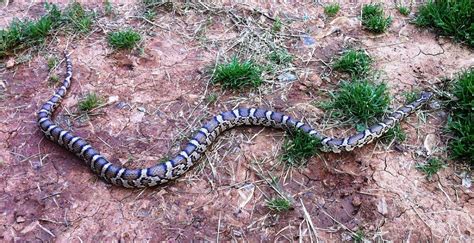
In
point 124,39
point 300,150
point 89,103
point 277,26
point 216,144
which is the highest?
point 124,39

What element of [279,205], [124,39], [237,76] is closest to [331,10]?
[237,76]

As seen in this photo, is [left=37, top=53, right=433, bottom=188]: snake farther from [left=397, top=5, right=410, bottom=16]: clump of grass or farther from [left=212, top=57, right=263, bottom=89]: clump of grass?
[left=397, top=5, right=410, bottom=16]: clump of grass

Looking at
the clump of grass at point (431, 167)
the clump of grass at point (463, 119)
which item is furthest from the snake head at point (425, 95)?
the clump of grass at point (431, 167)

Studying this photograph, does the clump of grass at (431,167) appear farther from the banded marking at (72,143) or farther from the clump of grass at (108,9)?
the clump of grass at (108,9)

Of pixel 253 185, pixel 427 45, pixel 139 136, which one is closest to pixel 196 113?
pixel 139 136

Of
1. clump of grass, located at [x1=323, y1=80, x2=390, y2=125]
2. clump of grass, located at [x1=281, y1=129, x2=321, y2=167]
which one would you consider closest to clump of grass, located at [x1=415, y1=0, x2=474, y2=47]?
clump of grass, located at [x1=323, y1=80, x2=390, y2=125]

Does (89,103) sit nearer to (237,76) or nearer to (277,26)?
(237,76)
